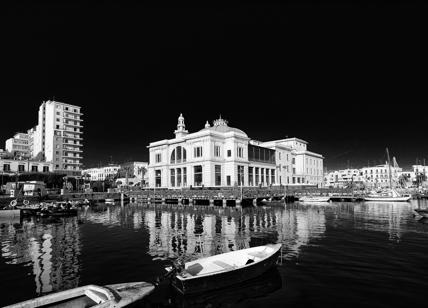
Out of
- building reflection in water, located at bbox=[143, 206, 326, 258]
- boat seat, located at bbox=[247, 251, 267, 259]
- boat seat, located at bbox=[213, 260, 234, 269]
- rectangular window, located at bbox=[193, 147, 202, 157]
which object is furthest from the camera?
rectangular window, located at bbox=[193, 147, 202, 157]

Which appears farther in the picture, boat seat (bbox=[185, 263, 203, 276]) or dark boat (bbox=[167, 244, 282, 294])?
boat seat (bbox=[185, 263, 203, 276])

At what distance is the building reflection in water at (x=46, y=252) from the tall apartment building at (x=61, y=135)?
81.4m

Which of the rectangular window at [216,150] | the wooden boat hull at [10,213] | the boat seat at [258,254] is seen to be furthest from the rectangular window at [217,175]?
the boat seat at [258,254]

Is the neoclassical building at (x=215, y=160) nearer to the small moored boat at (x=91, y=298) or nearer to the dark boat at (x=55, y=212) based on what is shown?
the dark boat at (x=55, y=212)

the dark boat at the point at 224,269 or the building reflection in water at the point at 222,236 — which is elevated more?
the dark boat at the point at 224,269

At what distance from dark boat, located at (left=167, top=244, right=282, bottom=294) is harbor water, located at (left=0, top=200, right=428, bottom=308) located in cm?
→ 39

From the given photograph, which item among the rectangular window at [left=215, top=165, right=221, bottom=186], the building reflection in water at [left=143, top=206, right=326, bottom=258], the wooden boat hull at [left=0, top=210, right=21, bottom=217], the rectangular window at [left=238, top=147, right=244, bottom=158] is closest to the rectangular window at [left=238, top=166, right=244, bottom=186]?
the rectangular window at [left=238, top=147, right=244, bottom=158]

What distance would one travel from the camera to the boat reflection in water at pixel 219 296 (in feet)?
39.2

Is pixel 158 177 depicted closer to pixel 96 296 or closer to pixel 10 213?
pixel 10 213

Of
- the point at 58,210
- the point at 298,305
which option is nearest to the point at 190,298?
the point at 298,305

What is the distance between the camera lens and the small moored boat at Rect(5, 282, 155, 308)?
9977mm

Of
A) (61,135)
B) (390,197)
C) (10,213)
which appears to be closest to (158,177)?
(61,135)

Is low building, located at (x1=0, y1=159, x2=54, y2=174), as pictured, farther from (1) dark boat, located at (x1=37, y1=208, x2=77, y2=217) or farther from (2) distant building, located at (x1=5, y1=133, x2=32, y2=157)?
(1) dark boat, located at (x1=37, y1=208, x2=77, y2=217)

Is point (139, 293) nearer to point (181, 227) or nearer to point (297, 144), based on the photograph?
point (181, 227)
